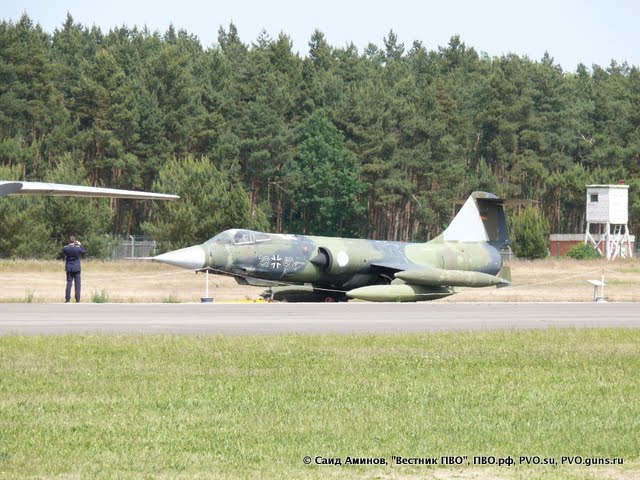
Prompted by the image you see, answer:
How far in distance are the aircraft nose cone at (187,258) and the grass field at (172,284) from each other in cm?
795

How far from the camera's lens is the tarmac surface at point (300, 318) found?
71.5ft

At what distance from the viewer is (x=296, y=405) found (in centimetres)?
1219

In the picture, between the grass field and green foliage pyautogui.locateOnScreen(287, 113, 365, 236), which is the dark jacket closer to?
the grass field

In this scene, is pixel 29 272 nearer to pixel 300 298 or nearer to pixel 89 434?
pixel 300 298

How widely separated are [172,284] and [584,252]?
40.1m

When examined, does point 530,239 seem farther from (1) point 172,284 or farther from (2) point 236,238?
(2) point 236,238

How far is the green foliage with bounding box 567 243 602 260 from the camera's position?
263 ft

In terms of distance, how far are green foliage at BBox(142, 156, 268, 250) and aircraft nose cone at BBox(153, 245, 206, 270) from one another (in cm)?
3350

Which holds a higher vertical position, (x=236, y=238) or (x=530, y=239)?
(x=530, y=239)

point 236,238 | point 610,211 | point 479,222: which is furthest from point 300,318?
point 610,211

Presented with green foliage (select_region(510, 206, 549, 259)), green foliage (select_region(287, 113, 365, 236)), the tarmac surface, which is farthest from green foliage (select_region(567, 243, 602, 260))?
the tarmac surface

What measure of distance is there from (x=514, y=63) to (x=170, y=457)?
106m

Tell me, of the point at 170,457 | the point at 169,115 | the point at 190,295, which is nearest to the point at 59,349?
the point at 170,457

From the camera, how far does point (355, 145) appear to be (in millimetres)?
99312
